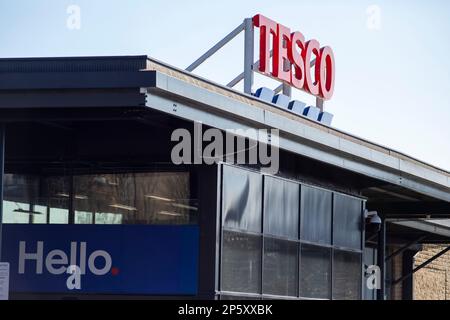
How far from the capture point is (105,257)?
19.3 metres

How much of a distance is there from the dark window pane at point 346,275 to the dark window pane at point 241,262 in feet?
12.4

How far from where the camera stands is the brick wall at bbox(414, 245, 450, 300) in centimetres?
3966


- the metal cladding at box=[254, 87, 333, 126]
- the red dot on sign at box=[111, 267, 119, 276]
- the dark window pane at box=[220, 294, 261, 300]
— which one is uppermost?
the metal cladding at box=[254, 87, 333, 126]

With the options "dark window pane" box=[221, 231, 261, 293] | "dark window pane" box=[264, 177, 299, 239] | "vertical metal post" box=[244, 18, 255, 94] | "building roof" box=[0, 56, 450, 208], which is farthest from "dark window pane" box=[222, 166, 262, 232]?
"vertical metal post" box=[244, 18, 255, 94]

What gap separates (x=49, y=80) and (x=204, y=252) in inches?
171

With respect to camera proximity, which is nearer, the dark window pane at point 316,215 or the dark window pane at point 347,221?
the dark window pane at point 316,215

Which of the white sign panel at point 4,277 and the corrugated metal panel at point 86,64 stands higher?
the corrugated metal panel at point 86,64

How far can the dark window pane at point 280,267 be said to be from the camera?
2073 centimetres

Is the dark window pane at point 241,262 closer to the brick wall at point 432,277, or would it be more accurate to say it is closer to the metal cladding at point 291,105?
the metal cladding at point 291,105

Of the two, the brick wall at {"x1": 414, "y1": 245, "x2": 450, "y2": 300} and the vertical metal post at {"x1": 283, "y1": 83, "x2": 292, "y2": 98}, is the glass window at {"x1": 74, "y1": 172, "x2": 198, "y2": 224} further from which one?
the brick wall at {"x1": 414, "y1": 245, "x2": 450, "y2": 300}

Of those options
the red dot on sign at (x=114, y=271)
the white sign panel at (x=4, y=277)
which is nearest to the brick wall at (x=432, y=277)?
the red dot on sign at (x=114, y=271)

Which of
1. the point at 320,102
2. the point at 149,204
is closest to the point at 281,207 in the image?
the point at 149,204

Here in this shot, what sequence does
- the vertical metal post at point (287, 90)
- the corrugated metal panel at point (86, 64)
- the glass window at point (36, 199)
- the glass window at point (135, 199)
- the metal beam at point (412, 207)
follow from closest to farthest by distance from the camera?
1. the corrugated metal panel at point (86, 64)
2. the glass window at point (135, 199)
3. the glass window at point (36, 199)
4. the vertical metal post at point (287, 90)
5. the metal beam at point (412, 207)

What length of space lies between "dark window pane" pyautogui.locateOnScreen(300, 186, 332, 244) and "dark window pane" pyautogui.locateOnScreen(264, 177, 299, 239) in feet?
1.18
